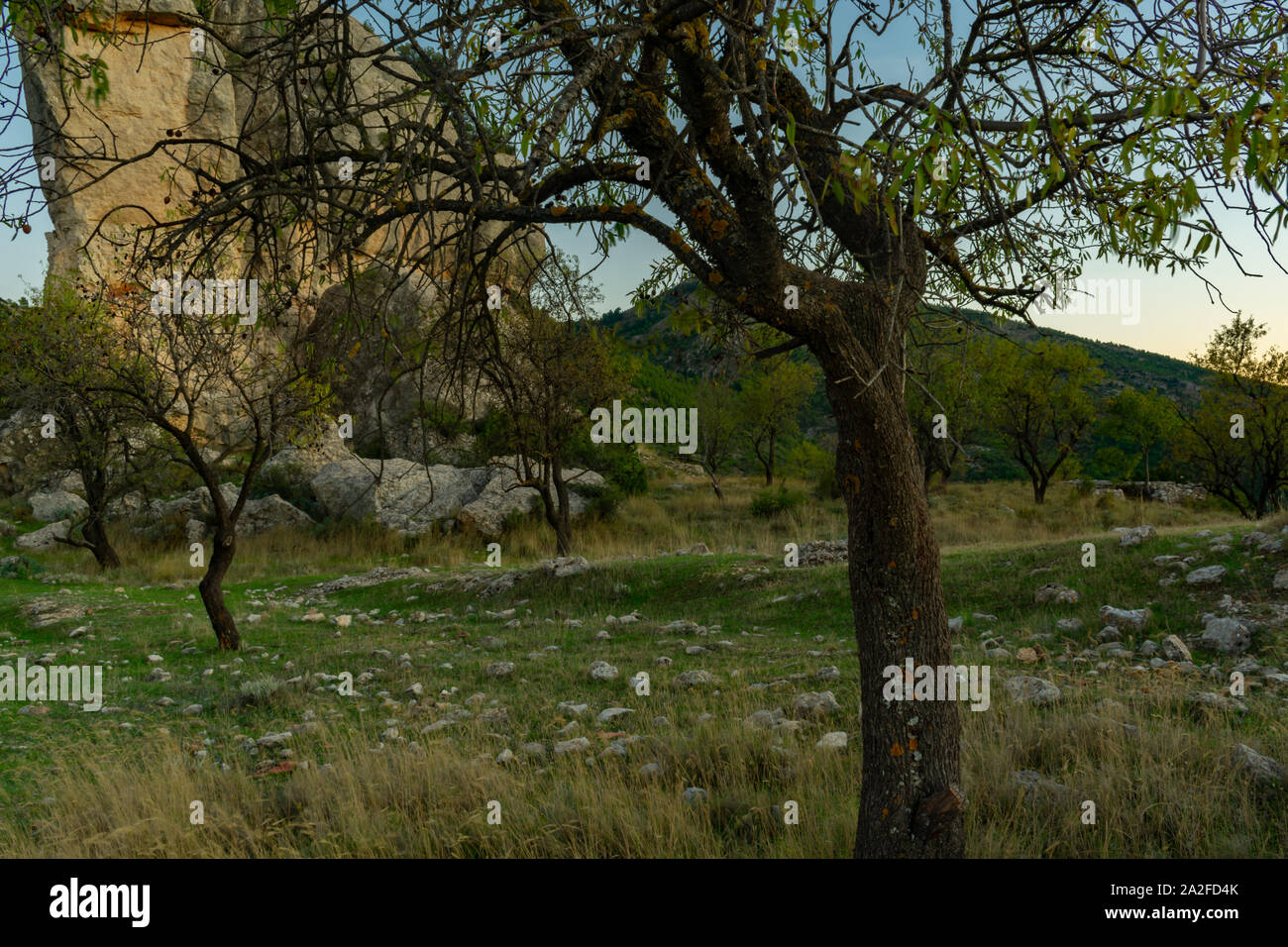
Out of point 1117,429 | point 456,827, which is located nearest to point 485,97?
point 456,827

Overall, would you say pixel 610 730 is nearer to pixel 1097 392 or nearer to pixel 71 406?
pixel 71 406

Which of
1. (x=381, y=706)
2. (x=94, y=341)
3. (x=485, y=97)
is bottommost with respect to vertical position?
(x=381, y=706)

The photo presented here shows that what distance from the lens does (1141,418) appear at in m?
34.8

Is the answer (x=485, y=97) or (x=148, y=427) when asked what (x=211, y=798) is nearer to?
(x=485, y=97)

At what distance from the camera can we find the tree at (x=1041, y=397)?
31.0m

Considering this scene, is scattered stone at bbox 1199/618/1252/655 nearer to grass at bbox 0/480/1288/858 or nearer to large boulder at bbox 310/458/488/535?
grass at bbox 0/480/1288/858

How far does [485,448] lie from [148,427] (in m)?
9.92

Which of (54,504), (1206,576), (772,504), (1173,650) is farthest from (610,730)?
(54,504)

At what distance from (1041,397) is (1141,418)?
718 cm

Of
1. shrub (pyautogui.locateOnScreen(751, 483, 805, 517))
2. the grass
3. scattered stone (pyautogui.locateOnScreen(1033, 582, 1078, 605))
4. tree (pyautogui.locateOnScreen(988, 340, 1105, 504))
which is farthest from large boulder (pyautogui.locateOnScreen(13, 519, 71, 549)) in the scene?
tree (pyautogui.locateOnScreen(988, 340, 1105, 504))

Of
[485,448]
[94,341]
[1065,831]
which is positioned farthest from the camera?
[485,448]

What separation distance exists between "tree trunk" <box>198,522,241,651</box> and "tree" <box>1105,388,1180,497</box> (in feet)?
116

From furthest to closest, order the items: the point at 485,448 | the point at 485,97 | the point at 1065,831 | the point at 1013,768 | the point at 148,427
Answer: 1. the point at 485,448
2. the point at 148,427
3. the point at 1013,768
4. the point at 1065,831
5. the point at 485,97
